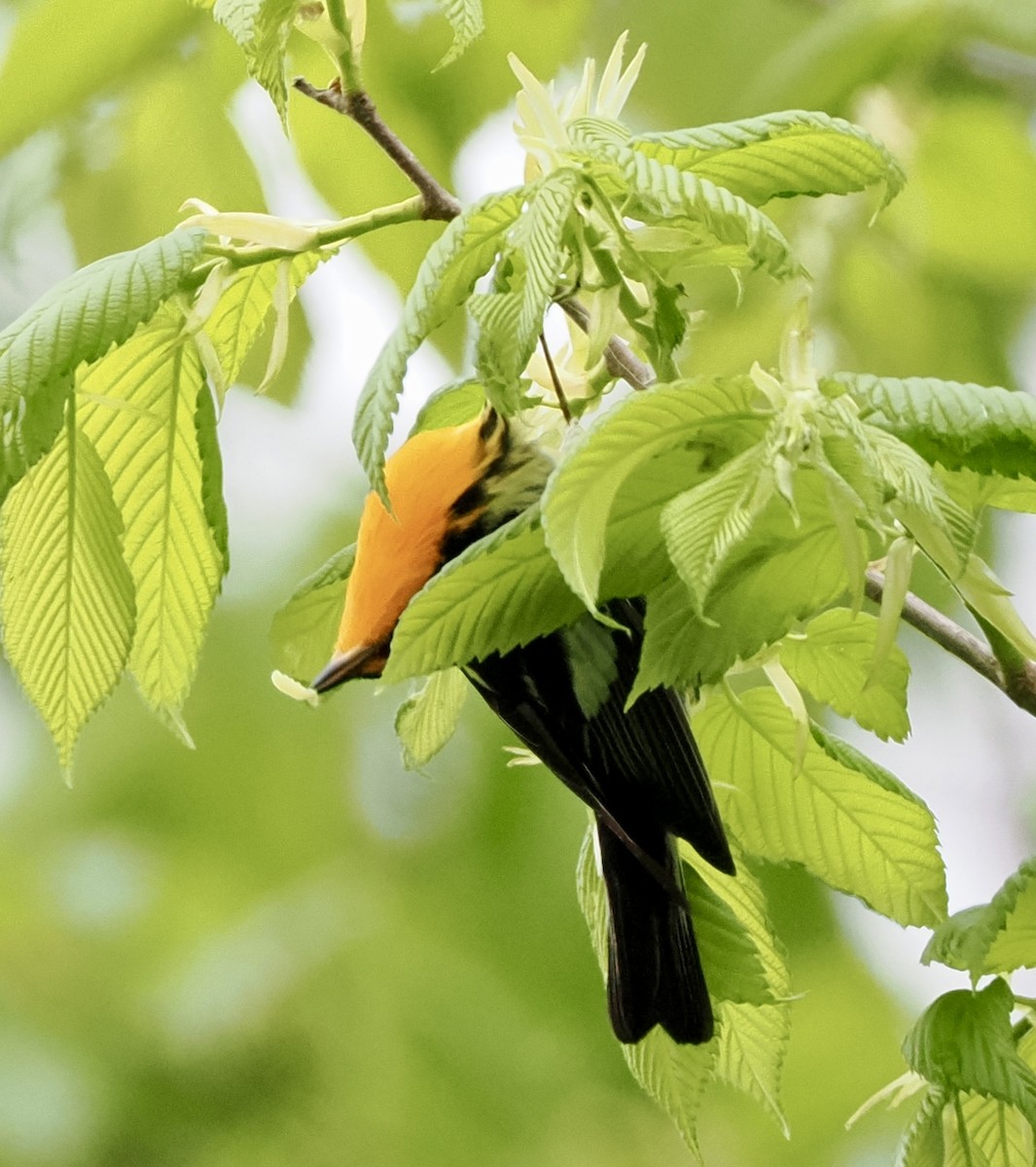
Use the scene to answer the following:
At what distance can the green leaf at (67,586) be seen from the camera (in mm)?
417

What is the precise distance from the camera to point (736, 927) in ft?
1.65

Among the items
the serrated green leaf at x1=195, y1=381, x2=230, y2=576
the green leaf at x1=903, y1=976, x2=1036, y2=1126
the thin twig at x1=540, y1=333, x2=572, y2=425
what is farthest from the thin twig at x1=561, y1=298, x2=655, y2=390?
the green leaf at x1=903, y1=976, x2=1036, y2=1126

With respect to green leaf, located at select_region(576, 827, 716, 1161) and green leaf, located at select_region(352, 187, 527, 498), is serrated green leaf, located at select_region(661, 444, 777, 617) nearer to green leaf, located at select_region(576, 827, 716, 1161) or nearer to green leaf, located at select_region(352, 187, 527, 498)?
green leaf, located at select_region(352, 187, 527, 498)

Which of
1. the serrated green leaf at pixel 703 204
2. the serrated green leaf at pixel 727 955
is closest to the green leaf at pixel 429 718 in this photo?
the serrated green leaf at pixel 727 955

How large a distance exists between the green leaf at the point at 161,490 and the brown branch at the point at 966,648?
22cm

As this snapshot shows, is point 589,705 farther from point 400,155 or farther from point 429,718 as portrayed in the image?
point 400,155

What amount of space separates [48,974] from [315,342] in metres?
1.03

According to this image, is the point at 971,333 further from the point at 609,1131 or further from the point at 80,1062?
the point at 80,1062

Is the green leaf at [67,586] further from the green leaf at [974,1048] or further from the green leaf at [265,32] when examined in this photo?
the green leaf at [974,1048]

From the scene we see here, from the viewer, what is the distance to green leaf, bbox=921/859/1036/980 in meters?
0.45

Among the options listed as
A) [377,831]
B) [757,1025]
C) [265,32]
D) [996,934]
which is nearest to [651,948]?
[757,1025]

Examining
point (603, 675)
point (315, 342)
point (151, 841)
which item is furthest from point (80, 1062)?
point (603, 675)

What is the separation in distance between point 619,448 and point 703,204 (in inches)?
2.4

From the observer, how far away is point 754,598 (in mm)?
377
